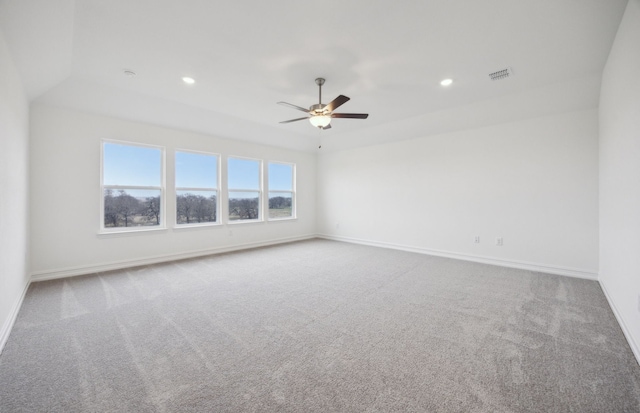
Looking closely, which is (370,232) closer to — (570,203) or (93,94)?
(570,203)

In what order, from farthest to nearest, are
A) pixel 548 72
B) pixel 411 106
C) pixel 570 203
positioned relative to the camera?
pixel 411 106 < pixel 570 203 < pixel 548 72

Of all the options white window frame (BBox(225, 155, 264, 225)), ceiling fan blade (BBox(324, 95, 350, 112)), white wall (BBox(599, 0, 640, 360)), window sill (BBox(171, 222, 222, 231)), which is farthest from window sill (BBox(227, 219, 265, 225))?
white wall (BBox(599, 0, 640, 360))

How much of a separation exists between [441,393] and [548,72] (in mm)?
3891

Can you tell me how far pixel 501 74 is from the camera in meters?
3.26

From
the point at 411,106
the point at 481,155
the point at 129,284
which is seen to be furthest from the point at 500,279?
the point at 129,284

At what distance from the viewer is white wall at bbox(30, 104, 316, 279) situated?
3.63m

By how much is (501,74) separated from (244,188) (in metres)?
5.09

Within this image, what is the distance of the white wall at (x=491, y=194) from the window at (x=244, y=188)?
2.42 m

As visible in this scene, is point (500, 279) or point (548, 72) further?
point (500, 279)

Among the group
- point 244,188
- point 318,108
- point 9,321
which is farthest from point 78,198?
point 318,108

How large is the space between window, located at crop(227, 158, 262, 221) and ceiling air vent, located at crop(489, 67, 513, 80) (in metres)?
4.81

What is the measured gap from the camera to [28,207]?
3.46 m

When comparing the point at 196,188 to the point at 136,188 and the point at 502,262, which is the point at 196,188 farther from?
the point at 502,262

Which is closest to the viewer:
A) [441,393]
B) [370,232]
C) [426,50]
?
[441,393]
